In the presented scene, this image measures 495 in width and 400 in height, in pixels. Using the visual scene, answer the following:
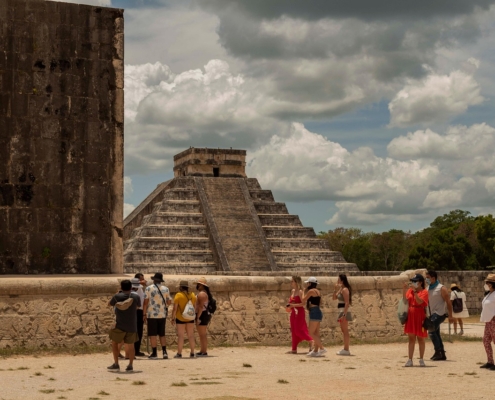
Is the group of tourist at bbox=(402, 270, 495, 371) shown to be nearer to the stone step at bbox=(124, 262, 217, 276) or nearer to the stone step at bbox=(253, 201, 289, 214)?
the stone step at bbox=(124, 262, 217, 276)

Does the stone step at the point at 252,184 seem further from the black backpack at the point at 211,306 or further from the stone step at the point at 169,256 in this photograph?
the black backpack at the point at 211,306

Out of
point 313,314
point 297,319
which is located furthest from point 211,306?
point 313,314

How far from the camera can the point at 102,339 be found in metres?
12.9

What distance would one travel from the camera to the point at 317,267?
42094 mm

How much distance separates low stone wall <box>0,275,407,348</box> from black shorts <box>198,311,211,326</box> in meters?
1.09

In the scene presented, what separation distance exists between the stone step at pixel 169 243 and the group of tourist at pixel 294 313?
27.2m

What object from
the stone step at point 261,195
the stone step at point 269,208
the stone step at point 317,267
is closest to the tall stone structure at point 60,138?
the stone step at point 317,267

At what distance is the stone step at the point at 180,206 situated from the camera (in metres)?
45.0

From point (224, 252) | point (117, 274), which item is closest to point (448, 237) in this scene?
point (224, 252)

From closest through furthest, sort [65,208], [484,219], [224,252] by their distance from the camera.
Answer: [65,208] < [224,252] < [484,219]

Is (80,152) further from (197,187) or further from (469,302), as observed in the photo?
(197,187)

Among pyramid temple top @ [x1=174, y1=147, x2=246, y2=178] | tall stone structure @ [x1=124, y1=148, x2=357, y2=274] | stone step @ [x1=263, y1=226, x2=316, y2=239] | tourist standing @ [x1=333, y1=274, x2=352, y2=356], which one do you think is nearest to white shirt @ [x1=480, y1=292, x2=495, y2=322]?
tourist standing @ [x1=333, y1=274, x2=352, y2=356]

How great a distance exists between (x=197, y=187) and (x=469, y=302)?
20.6m

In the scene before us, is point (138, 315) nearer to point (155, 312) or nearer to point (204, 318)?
point (155, 312)
